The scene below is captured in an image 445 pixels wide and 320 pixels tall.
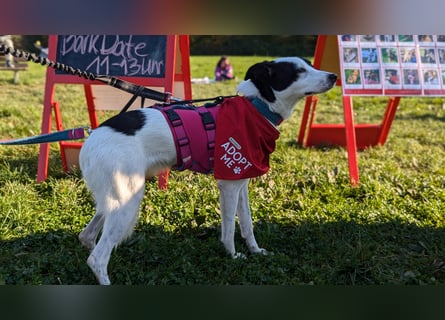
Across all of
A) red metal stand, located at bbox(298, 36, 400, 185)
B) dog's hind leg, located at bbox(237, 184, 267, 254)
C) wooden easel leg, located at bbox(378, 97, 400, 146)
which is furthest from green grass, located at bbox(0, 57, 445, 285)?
wooden easel leg, located at bbox(378, 97, 400, 146)

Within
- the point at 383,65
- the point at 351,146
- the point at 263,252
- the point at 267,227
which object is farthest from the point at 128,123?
the point at 383,65

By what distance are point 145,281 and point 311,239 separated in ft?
4.40

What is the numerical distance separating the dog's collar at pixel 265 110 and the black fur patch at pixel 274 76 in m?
0.05

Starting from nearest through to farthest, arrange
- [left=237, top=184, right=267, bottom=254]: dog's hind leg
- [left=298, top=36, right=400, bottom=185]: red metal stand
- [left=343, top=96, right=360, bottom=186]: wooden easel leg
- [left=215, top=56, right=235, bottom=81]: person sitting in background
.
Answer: [left=237, top=184, right=267, bottom=254]: dog's hind leg, [left=343, top=96, right=360, bottom=186]: wooden easel leg, [left=298, top=36, right=400, bottom=185]: red metal stand, [left=215, top=56, right=235, bottom=81]: person sitting in background

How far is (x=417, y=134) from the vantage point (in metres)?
7.72

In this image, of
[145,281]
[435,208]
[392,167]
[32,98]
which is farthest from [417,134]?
[32,98]

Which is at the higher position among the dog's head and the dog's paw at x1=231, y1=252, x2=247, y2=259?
the dog's head

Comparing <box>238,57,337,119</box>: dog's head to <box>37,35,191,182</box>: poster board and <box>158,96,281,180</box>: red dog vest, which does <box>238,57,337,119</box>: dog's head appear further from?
<box>37,35,191,182</box>: poster board

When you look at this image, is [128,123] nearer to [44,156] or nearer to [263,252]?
[263,252]

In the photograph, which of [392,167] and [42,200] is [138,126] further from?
[392,167]

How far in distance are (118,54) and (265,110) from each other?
197cm

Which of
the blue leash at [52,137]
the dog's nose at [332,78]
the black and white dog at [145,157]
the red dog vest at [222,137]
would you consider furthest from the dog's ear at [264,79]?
the blue leash at [52,137]

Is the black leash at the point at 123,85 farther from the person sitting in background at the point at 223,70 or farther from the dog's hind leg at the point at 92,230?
the person sitting in background at the point at 223,70

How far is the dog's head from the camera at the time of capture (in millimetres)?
3230
